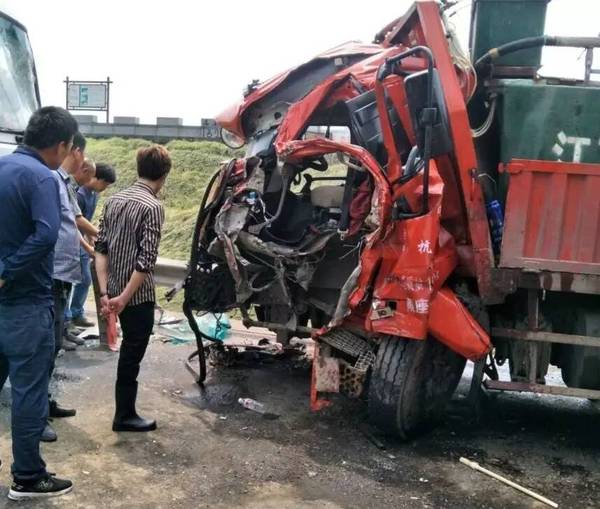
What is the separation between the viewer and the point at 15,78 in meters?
6.48

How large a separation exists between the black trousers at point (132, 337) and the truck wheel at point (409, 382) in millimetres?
1420

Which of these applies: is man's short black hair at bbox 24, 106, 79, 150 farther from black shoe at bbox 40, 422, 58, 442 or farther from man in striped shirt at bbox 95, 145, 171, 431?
black shoe at bbox 40, 422, 58, 442

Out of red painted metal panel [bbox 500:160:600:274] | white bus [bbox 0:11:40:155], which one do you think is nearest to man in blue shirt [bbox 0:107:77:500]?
red painted metal panel [bbox 500:160:600:274]

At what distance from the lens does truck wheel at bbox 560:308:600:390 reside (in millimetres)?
4070

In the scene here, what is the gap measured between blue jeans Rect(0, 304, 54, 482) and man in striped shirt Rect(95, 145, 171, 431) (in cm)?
77

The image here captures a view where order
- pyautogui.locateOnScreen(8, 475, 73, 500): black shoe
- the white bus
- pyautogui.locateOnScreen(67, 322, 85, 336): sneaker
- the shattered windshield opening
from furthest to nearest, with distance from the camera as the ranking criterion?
pyautogui.locateOnScreen(67, 322, 85, 336): sneaker → the shattered windshield opening → the white bus → pyautogui.locateOnScreen(8, 475, 73, 500): black shoe

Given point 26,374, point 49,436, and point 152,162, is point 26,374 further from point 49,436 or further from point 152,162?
point 152,162

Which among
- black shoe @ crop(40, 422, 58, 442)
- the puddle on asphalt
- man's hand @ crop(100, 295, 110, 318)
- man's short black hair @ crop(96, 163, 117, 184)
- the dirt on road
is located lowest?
the puddle on asphalt

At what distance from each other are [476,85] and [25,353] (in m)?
3.23

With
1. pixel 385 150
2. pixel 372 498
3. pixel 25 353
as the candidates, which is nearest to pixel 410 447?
pixel 372 498

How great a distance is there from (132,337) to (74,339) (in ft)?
7.71

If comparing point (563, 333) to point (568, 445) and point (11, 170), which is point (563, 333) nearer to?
point (568, 445)

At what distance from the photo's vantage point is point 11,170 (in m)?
3.09

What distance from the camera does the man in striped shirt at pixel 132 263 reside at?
398 centimetres
